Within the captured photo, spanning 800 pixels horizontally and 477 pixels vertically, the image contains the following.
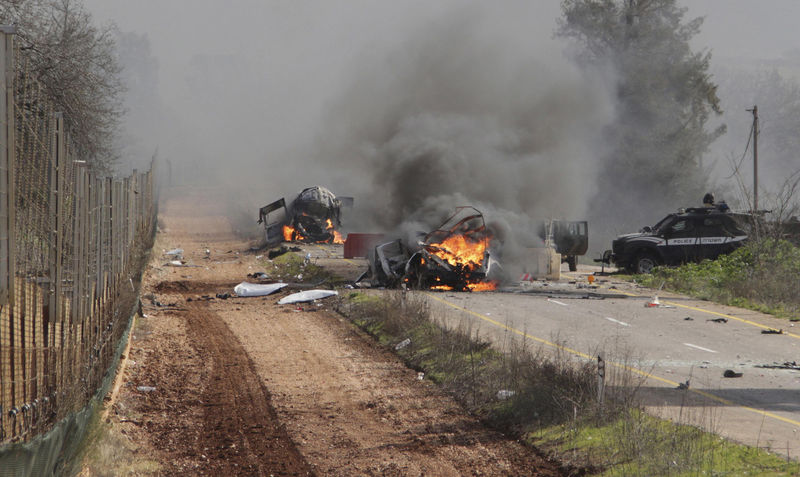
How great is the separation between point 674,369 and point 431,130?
18.4 metres

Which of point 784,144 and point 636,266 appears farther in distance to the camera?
point 784,144

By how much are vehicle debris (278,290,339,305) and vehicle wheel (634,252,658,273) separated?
472 inches

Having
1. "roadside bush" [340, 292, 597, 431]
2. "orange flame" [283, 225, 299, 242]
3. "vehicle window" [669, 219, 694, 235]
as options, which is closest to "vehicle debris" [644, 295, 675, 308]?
"roadside bush" [340, 292, 597, 431]

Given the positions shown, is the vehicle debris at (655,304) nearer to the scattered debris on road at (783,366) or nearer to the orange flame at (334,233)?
the scattered debris on road at (783,366)

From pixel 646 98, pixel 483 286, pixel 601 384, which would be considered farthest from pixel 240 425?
pixel 646 98

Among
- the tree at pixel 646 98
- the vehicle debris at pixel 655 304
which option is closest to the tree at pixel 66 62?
the vehicle debris at pixel 655 304

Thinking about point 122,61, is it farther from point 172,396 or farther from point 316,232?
point 172,396

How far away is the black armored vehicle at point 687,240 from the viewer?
2538cm

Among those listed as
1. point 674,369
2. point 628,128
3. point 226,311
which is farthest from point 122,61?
point 674,369

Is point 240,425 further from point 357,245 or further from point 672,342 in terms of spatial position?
point 357,245

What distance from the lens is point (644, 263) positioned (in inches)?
1032

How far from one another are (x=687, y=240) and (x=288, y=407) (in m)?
19.7

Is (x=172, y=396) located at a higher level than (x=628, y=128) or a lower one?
lower

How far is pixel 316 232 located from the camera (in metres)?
34.4
